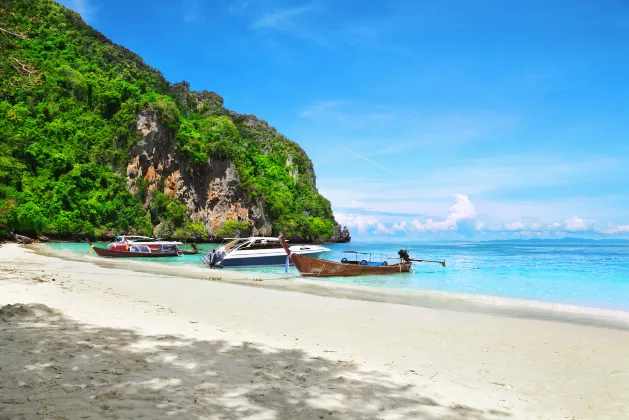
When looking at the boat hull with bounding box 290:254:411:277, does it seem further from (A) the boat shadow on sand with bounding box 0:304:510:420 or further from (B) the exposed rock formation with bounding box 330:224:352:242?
(B) the exposed rock formation with bounding box 330:224:352:242

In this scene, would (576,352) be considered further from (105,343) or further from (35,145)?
(35,145)

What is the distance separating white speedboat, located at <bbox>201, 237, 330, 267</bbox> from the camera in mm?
32219

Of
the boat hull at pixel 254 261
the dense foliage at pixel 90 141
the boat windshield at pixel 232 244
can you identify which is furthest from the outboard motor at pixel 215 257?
the dense foliage at pixel 90 141

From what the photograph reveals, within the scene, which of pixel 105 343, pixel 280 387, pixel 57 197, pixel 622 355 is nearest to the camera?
pixel 280 387

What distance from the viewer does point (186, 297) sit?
43.5ft

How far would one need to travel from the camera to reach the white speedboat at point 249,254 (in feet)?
106

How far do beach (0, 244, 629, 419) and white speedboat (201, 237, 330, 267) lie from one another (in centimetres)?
2141

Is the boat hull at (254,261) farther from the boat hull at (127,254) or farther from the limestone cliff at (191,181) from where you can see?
the limestone cliff at (191,181)

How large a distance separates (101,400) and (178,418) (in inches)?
33.0

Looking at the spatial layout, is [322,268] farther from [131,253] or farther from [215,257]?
[131,253]

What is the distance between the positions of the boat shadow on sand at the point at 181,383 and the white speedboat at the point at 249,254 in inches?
1008

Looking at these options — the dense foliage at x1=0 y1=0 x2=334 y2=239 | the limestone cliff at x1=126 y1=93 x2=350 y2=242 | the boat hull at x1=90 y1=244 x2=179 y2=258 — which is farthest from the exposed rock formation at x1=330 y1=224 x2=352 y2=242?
the boat hull at x1=90 y1=244 x2=179 y2=258

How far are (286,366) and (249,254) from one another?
27.1m

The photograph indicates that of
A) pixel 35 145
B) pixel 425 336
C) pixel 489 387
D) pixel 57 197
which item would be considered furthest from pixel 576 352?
pixel 35 145
